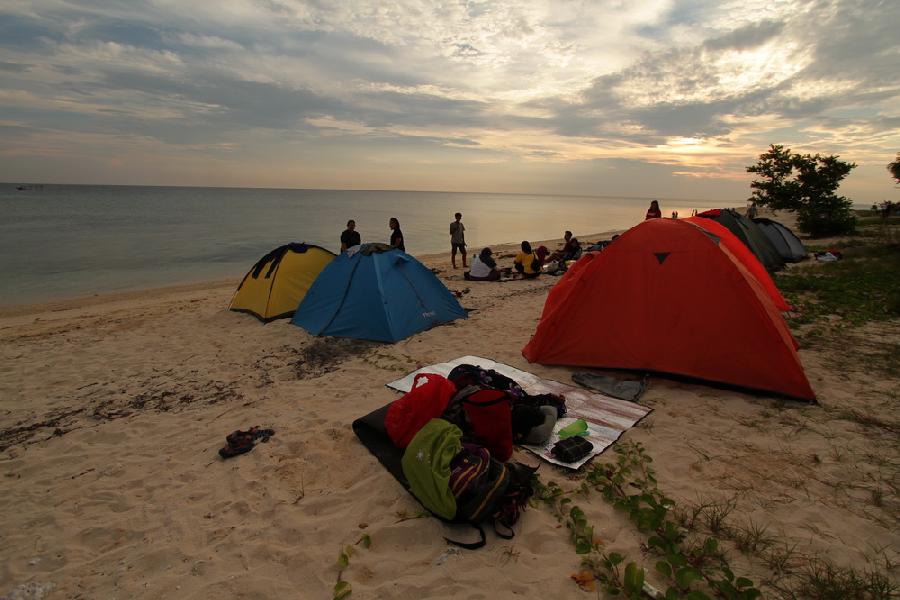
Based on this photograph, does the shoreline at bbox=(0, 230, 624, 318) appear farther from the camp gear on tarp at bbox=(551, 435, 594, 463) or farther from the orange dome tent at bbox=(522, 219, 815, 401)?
the camp gear on tarp at bbox=(551, 435, 594, 463)

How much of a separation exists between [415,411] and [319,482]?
44.3 inches

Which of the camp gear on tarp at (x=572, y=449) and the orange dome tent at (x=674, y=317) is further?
the orange dome tent at (x=674, y=317)

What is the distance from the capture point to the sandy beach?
2.98 meters

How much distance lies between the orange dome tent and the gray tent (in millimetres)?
11436

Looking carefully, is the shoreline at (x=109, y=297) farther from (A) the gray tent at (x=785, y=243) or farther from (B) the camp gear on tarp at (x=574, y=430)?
(B) the camp gear on tarp at (x=574, y=430)

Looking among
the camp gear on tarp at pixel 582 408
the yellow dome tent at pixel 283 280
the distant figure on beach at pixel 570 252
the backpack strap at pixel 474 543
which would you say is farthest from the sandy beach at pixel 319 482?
the distant figure on beach at pixel 570 252

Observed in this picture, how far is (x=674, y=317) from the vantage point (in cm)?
561

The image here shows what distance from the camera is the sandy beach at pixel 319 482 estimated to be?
2.98 metres

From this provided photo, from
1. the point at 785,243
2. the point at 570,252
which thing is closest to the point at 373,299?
the point at 570,252

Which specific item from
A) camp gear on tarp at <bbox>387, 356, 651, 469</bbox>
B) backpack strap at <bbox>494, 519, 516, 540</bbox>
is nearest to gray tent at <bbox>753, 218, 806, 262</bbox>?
camp gear on tarp at <bbox>387, 356, 651, 469</bbox>

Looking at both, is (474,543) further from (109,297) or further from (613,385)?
(109,297)

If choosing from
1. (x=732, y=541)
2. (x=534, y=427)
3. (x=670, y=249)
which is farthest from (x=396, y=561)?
(x=670, y=249)

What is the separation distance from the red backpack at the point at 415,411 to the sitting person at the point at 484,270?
9.93 metres

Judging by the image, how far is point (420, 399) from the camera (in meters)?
4.08
